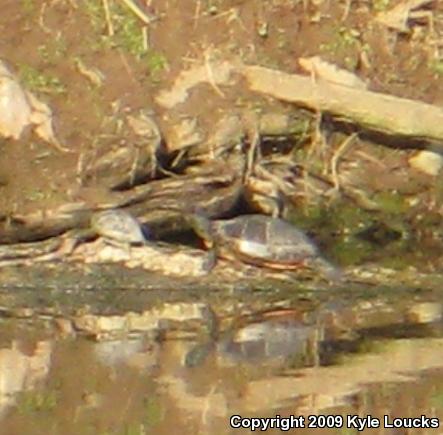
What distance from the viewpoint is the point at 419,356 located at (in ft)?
25.9

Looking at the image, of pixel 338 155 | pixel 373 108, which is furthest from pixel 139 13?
pixel 373 108

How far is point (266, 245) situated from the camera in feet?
31.6

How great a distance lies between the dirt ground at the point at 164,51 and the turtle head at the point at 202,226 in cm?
86

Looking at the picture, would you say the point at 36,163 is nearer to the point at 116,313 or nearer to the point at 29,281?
the point at 29,281

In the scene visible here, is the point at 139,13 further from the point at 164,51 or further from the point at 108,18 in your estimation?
the point at 164,51

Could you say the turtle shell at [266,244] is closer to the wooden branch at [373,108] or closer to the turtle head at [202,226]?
the turtle head at [202,226]

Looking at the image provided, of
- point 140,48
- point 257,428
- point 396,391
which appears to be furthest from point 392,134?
point 257,428

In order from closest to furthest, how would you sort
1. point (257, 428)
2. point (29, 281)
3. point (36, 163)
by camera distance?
point (257, 428) < point (29, 281) < point (36, 163)

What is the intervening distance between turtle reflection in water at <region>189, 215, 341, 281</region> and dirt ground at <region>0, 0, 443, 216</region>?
46.2 inches

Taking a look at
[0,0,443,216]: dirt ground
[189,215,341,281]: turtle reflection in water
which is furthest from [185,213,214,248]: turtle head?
[0,0,443,216]: dirt ground

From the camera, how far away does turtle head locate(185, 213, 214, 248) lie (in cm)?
978

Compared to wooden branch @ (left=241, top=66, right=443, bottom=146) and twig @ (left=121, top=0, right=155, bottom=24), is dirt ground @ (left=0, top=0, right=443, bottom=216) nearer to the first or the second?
twig @ (left=121, top=0, right=155, bottom=24)

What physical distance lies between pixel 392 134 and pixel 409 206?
1.42ft

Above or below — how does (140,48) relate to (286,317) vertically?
above
